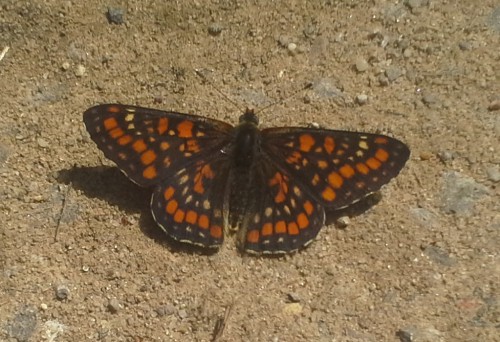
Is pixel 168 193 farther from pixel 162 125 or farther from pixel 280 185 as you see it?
pixel 280 185

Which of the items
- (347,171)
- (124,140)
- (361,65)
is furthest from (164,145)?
(361,65)

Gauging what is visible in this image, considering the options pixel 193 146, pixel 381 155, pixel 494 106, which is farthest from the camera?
pixel 494 106

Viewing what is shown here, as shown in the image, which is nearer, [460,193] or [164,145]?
[164,145]

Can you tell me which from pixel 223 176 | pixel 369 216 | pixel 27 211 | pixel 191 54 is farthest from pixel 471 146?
pixel 27 211

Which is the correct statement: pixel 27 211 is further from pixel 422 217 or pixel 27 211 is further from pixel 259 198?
pixel 422 217

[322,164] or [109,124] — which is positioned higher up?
[322,164]

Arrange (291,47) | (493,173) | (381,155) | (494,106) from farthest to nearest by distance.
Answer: (291,47) → (494,106) → (493,173) → (381,155)

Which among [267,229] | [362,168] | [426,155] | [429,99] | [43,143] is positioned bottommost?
[267,229]
